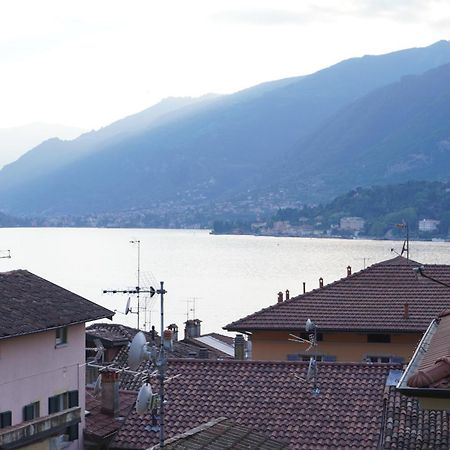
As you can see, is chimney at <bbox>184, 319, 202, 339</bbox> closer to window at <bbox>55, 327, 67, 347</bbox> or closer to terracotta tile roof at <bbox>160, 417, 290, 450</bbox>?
window at <bbox>55, 327, 67, 347</bbox>

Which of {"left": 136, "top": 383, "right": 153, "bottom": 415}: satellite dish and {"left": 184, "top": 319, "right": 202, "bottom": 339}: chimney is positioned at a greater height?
{"left": 136, "top": 383, "right": 153, "bottom": 415}: satellite dish

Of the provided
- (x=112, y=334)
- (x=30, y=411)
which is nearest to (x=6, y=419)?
(x=30, y=411)

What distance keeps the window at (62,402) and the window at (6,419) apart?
1764mm

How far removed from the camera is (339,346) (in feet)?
101

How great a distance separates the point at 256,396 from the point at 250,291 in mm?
115624

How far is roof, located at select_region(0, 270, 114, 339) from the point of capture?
21.2 m

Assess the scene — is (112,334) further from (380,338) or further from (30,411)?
(30,411)

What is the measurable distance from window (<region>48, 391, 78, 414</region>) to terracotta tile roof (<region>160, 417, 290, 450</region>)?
634cm

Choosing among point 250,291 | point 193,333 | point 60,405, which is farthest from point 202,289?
point 60,405

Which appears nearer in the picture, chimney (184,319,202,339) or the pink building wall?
the pink building wall

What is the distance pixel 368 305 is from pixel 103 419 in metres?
11.3

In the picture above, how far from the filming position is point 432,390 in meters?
10.3

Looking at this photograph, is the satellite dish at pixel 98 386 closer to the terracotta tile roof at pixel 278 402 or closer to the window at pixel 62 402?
the window at pixel 62 402

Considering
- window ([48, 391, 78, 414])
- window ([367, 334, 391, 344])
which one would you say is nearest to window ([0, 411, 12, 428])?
window ([48, 391, 78, 414])
